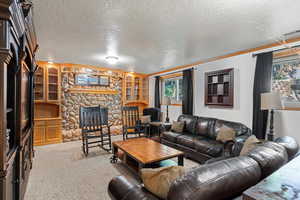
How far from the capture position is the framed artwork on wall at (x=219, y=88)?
12.2 feet

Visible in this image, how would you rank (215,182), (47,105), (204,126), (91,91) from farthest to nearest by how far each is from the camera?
(91,91) < (47,105) < (204,126) < (215,182)

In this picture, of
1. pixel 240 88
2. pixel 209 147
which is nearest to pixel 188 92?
pixel 240 88

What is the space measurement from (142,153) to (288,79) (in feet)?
9.99

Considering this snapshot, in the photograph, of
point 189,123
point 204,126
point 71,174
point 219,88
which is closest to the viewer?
point 71,174

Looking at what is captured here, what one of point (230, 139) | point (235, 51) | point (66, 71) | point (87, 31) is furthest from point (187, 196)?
point (66, 71)

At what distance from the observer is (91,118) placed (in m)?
4.04

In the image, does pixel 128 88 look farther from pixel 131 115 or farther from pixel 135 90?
pixel 131 115

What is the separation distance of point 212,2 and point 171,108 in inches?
161

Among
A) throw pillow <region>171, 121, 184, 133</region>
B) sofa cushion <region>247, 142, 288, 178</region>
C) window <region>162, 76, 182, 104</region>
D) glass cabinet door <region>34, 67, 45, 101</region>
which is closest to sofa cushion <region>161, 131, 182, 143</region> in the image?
throw pillow <region>171, 121, 184, 133</region>

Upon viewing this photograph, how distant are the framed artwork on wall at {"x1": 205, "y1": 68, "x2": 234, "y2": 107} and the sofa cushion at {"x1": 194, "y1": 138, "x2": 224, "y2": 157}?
1232 millimetres

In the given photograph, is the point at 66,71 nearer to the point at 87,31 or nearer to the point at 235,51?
the point at 87,31

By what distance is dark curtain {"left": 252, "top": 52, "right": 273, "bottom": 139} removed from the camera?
9.95 ft

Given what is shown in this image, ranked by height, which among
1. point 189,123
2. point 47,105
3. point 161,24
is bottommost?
point 189,123

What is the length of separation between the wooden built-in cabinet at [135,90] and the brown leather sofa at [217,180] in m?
4.95
